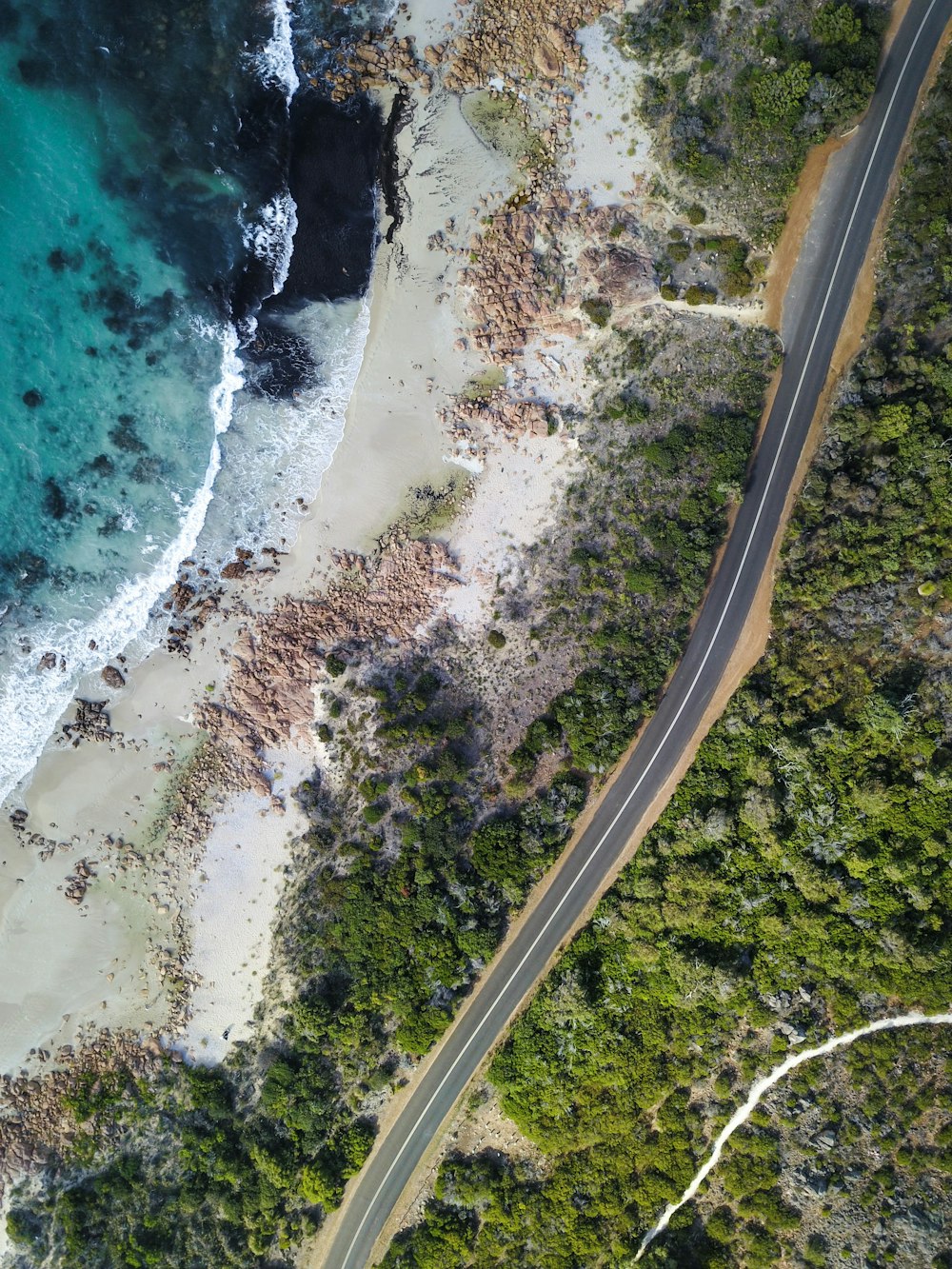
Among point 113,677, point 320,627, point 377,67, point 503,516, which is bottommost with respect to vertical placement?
point 113,677

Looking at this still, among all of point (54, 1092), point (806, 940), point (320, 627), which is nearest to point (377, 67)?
point (320, 627)

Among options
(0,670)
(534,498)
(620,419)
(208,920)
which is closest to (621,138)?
(620,419)


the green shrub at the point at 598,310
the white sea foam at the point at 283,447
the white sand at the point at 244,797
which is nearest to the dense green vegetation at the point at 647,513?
the green shrub at the point at 598,310

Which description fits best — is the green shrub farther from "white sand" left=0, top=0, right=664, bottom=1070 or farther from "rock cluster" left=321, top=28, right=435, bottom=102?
"rock cluster" left=321, top=28, right=435, bottom=102

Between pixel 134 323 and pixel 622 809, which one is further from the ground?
pixel 134 323

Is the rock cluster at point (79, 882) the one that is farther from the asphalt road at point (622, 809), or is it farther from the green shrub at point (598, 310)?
the green shrub at point (598, 310)

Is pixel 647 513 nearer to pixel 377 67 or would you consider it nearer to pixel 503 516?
pixel 503 516
